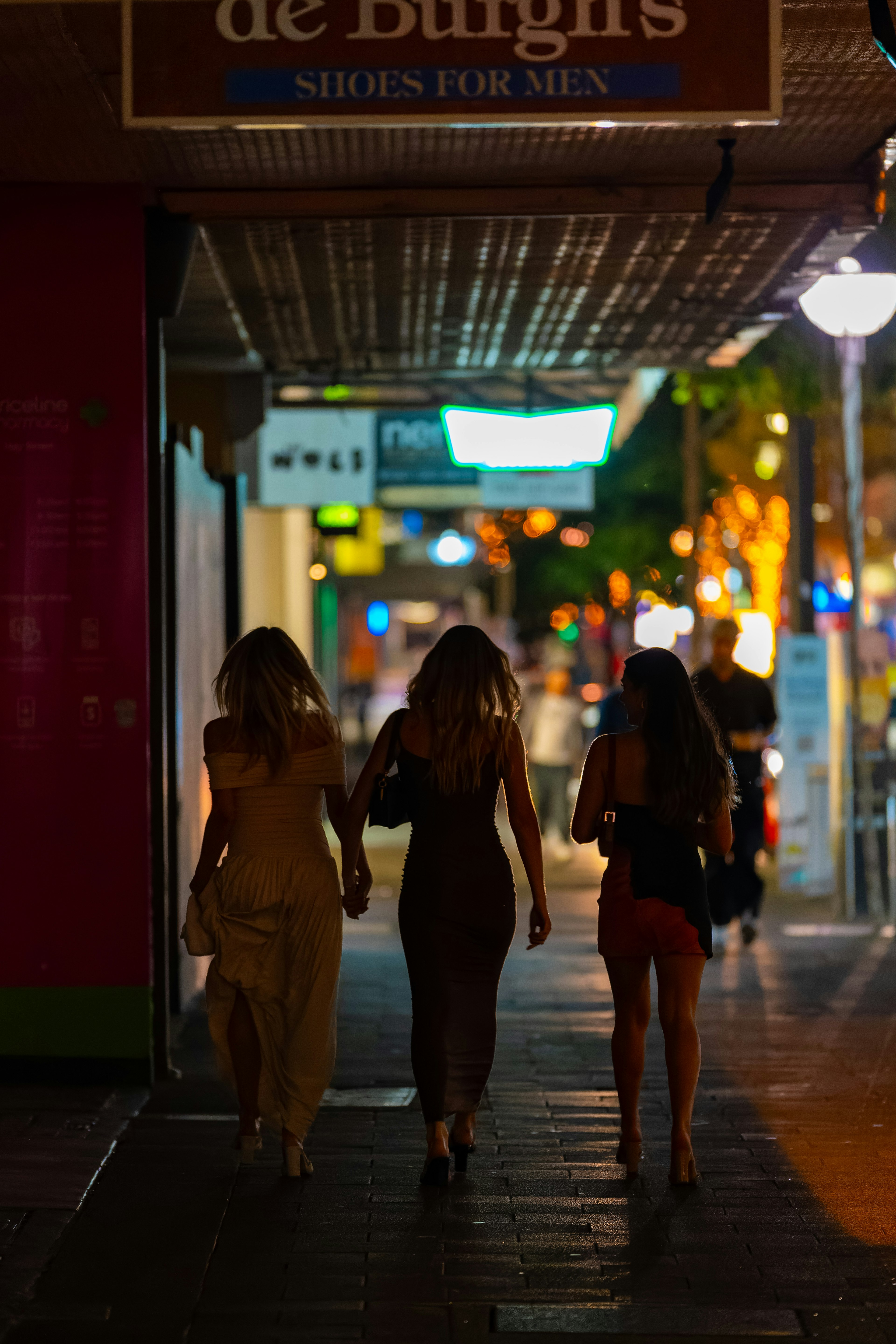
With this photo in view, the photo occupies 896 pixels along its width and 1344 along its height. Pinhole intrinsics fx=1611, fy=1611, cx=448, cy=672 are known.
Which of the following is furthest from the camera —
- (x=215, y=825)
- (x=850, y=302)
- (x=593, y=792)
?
(x=850, y=302)

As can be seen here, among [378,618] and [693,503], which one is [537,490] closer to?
[693,503]

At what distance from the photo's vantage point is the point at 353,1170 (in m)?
5.73

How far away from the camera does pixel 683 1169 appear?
5543 mm

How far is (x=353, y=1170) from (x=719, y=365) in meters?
7.01

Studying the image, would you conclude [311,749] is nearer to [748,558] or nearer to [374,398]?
[374,398]

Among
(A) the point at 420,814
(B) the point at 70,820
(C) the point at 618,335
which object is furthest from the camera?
(C) the point at 618,335

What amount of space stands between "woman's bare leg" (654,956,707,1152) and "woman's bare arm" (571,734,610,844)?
0.53 m

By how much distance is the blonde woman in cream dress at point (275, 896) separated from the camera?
568 cm

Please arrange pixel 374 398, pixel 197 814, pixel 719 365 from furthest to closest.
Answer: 1. pixel 374 398
2. pixel 719 365
3. pixel 197 814

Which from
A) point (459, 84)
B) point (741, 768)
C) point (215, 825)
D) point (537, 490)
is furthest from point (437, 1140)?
point (537, 490)

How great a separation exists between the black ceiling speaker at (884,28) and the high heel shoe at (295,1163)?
411 cm

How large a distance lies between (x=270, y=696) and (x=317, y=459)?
9.09m

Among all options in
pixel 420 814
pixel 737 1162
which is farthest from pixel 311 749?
pixel 737 1162

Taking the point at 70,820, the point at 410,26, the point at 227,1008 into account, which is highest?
the point at 410,26
